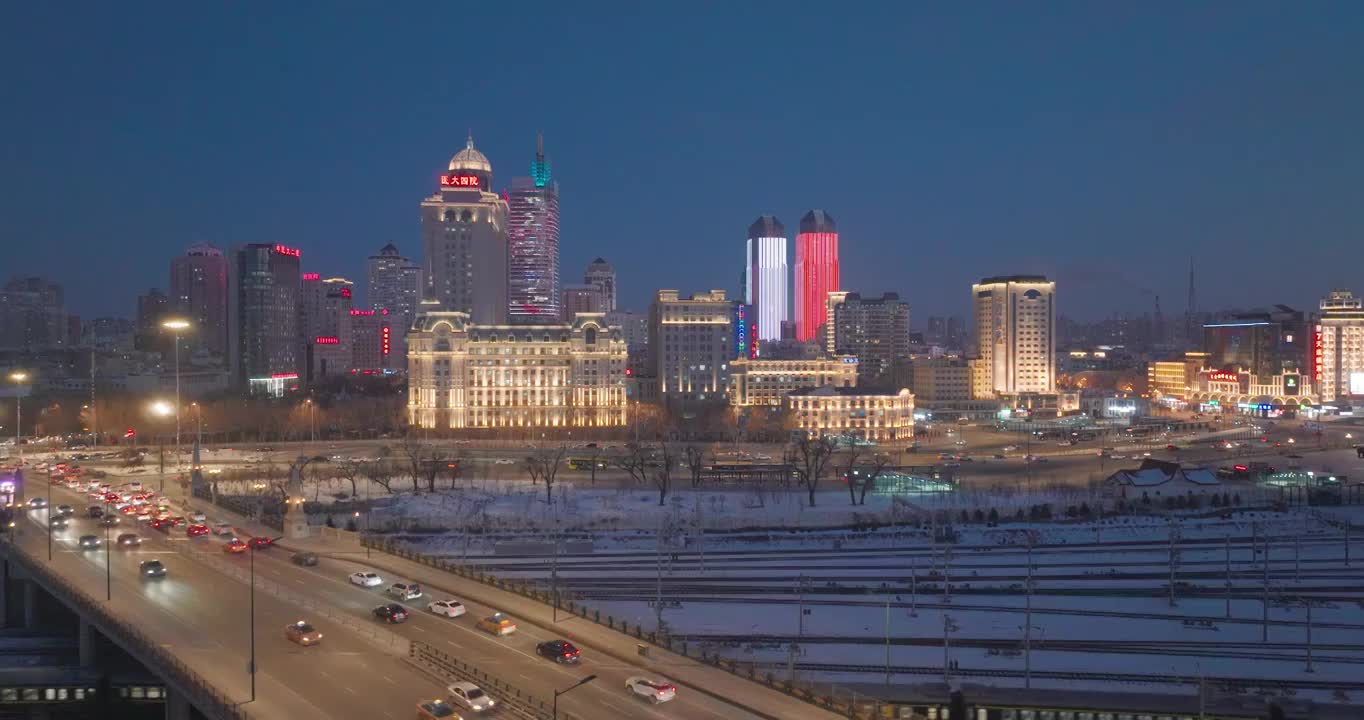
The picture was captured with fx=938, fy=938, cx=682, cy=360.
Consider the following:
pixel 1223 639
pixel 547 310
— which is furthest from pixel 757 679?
pixel 547 310

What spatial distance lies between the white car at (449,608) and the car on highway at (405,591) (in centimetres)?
85

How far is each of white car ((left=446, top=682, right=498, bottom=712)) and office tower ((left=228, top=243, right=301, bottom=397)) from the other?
90.0 metres

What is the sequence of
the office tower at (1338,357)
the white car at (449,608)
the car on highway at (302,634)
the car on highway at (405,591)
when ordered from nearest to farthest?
1. the car on highway at (302,634)
2. the white car at (449,608)
3. the car on highway at (405,591)
4. the office tower at (1338,357)

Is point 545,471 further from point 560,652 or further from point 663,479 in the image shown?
point 560,652

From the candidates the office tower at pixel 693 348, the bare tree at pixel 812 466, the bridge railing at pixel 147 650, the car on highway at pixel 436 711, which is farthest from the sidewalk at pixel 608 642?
the office tower at pixel 693 348

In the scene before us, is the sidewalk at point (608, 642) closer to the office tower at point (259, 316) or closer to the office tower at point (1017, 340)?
the office tower at point (1017, 340)

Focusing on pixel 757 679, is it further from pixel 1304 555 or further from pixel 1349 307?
pixel 1349 307

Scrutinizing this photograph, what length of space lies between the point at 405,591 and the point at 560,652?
185 inches

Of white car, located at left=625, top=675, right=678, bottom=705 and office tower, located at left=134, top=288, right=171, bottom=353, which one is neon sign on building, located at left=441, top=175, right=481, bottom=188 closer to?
office tower, located at left=134, top=288, right=171, bottom=353

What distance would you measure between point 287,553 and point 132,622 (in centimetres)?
578

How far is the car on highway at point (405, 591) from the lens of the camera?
57.4 ft

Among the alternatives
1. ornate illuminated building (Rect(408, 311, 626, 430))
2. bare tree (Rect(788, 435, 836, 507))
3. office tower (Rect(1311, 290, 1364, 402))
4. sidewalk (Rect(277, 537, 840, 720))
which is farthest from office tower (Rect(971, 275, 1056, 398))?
sidewalk (Rect(277, 537, 840, 720))

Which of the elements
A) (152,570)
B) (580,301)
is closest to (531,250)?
(580,301)

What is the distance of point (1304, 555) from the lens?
27656 millimetres
